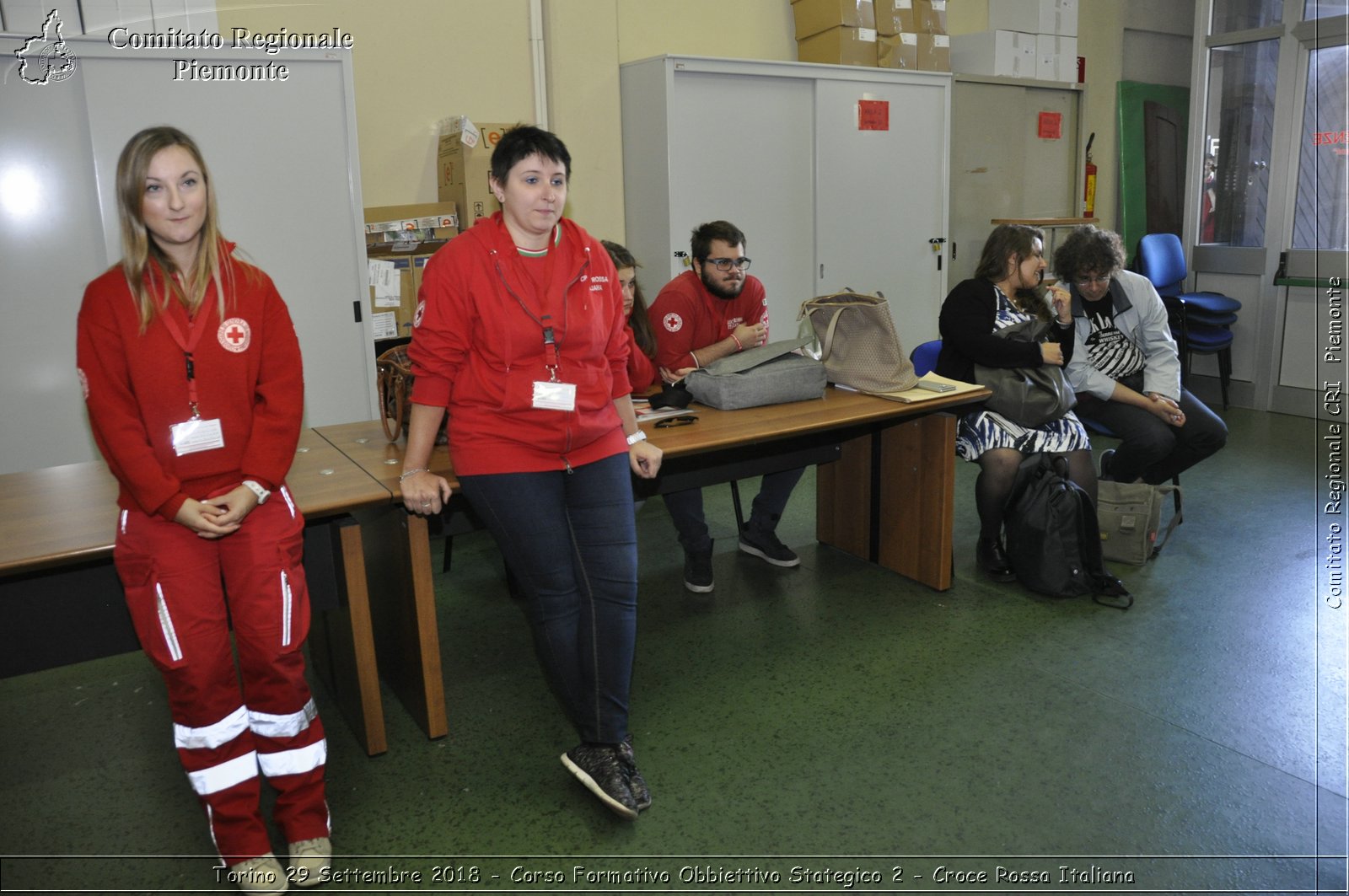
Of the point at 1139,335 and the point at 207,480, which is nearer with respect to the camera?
the point at 207,480

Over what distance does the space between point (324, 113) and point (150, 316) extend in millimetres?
2268

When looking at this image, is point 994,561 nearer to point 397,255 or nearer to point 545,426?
point 545,426

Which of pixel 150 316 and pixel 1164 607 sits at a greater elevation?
Answer: pixel 150 316

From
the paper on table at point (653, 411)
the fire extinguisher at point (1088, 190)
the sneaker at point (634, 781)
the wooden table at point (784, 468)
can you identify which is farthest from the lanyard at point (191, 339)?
the fire extinguisher at point (1088, 190)

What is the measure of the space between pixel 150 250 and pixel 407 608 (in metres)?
1.02

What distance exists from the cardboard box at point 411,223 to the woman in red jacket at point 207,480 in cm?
230

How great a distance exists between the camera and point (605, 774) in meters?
2.12

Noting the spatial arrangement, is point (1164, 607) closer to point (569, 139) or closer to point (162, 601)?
point (162, 601)

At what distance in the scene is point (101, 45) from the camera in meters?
3.36

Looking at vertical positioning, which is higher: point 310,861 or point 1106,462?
point 1106,462

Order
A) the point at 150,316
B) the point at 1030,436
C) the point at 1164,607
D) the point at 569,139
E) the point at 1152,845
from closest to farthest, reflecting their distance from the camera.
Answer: the point at 150,316 < the point at 1152,845 < the point at 1164,607 < the point at 1030,436 < the point at 569,139

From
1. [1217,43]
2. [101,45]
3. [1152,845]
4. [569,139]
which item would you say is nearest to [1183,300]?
[1217,43]

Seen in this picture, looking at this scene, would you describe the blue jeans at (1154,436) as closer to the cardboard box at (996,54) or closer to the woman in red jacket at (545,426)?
the woman in red jacket at (545,426)

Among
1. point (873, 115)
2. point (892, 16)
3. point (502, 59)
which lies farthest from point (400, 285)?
point (892, 16)
